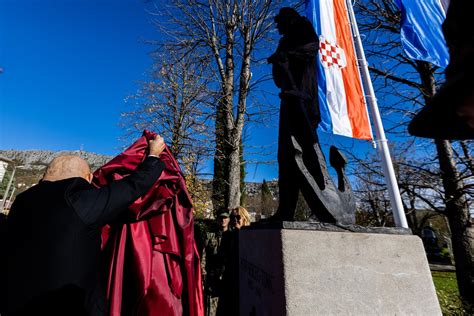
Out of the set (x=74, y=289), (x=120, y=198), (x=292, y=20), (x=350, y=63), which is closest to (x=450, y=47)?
(x=120, y=198)

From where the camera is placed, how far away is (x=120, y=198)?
1.62 m

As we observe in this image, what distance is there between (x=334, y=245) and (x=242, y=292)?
1420 mm

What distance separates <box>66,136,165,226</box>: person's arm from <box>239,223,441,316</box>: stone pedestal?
3.61 feet

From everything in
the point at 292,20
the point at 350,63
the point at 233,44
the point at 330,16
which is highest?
the point at 233,44

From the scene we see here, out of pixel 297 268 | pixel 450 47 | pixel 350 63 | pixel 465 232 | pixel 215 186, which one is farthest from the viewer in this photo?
pixel 215 186

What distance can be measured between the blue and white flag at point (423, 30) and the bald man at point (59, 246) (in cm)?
562

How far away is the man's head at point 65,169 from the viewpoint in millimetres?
1738

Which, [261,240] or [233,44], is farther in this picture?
[233,44]

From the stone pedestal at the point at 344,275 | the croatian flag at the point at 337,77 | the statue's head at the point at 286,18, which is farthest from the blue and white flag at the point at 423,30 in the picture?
the stone pedestal at the point at 344,275

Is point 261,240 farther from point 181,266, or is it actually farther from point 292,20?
point 292,20

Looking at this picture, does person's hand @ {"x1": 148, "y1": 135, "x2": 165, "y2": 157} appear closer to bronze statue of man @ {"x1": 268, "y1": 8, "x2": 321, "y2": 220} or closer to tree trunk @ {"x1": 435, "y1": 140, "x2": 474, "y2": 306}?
bronze statue of man @ {"x1": 268, "y1": 8, "x2": 321, "y2": 220}

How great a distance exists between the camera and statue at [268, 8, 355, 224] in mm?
2479

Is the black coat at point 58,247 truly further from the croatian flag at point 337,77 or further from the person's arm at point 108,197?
the croatian flag at point 337,77

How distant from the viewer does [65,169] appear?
1.78 metres
